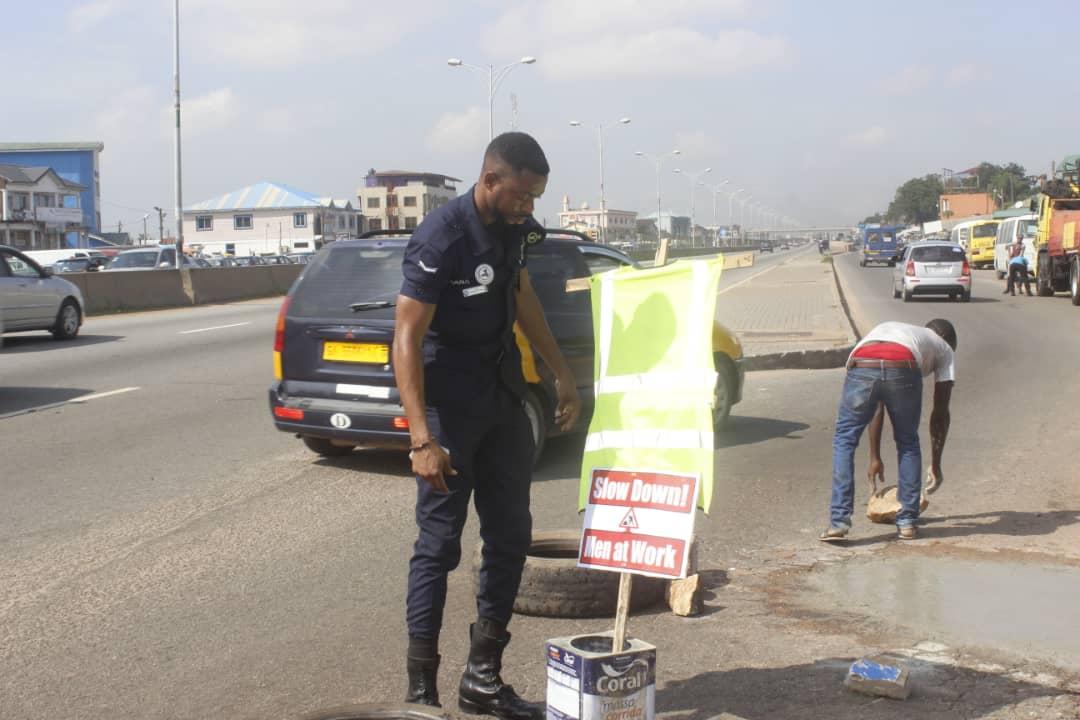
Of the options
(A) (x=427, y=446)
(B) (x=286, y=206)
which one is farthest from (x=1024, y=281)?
(B) (x=286, y=206)

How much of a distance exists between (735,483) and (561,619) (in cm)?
317

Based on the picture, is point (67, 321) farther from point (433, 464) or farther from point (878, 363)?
point (433, 464)

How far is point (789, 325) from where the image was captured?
2034 cm

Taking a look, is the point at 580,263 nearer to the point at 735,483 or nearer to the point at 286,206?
the point at 735,483

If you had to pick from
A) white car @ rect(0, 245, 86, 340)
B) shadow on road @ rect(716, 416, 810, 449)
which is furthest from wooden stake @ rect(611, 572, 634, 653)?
white car @ rect(0, 245, 86, 340)

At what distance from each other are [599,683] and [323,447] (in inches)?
234

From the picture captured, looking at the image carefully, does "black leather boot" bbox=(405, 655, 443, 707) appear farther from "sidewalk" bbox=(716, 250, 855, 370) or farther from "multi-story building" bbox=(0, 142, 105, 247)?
"multi-story building" bbox=(0, 142, 105, 247)

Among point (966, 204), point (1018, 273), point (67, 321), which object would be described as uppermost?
point (966, 204)

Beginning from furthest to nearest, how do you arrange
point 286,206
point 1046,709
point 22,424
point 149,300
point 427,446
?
1. point 286,206
2. point 149,300
3. point 22,424
4. point 1046,709
5. point 427,446

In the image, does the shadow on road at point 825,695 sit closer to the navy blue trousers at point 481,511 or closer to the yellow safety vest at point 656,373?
the navy blue trousers at point 481,511

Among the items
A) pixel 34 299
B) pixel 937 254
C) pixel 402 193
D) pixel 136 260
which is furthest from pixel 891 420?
pixel 402 193

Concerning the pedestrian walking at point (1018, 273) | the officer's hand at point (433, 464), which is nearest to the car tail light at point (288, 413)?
the officer's hand at point (433, 464)

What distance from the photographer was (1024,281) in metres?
34.2

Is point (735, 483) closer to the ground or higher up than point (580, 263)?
closer to the ground
